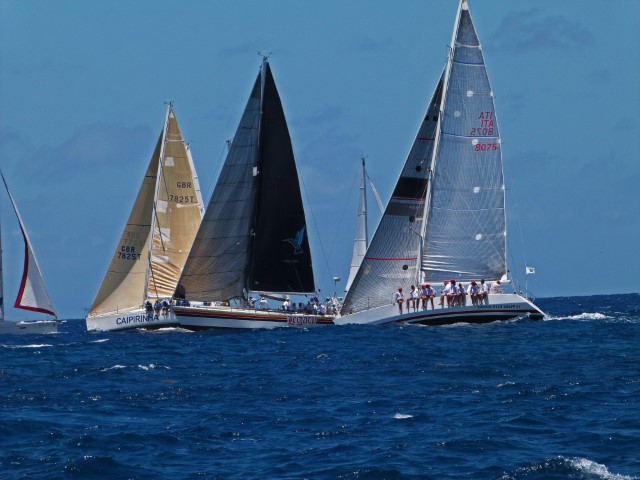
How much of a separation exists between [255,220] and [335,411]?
31392 millimetres

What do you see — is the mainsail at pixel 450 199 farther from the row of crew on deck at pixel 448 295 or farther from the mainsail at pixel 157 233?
the mainsail at pixel 157 233

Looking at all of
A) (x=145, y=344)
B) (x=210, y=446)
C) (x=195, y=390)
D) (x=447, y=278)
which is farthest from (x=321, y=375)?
(x=447, y=278)

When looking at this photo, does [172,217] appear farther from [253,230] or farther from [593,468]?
[593,468]

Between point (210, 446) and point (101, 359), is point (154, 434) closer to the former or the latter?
→ point (210, 446)

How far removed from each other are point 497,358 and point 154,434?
1556 cm

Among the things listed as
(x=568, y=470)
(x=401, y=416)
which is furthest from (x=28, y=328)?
(x=568, y=470)

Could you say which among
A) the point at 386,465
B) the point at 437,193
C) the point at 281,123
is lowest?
the point at 386,465

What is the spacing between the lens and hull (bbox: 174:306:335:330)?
57.1 m

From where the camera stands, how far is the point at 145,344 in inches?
1988

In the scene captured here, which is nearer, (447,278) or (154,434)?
(154,434)

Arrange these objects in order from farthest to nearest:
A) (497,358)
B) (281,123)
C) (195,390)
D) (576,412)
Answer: (281,123)
(497,358)
(195,390)
(576,412)

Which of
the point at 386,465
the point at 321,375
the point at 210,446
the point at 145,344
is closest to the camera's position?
the point at 386,465

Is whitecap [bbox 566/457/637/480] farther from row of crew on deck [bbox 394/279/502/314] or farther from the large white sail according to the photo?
the large white sail

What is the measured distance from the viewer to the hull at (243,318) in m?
57.1
